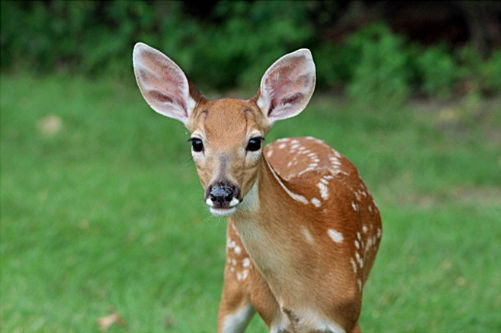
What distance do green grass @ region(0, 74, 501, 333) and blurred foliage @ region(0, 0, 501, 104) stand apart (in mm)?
402

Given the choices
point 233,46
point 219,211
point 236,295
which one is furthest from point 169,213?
point 233,46

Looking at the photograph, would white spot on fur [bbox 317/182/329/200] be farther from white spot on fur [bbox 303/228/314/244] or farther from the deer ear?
the deer ear

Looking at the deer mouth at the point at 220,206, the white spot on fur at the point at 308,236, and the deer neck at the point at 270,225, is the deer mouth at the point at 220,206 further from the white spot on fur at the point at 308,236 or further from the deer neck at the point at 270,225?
the white spot on fur at the point at 308,236

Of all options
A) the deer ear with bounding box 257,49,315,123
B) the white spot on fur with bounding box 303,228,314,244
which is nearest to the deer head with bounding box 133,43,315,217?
the deer ear with bounding box 257,49,315,123

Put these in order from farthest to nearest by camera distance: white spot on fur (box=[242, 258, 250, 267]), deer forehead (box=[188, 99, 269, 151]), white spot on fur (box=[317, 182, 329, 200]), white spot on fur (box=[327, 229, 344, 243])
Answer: white spot on fur (box=[242, 258, 250, 267]), white spot on fur (box=[317, 182, 329, 200]), white spot on fur (box=[327, 229, 344, 243]), deer forehead (box=[188, 99, 269, 151])

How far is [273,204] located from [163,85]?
0.58 meters

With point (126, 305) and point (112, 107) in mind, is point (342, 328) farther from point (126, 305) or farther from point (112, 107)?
point (112, 107)

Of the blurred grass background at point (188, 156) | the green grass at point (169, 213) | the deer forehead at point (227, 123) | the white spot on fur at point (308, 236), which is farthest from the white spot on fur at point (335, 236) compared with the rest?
the green grass at point (169, 213)

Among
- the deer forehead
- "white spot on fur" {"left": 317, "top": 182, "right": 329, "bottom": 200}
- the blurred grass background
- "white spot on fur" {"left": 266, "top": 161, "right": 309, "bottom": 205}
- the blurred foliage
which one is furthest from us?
the blurred foliage

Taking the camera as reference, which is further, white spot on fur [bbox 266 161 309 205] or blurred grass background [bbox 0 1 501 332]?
blurred grass background [bbox 0 1 501 332]

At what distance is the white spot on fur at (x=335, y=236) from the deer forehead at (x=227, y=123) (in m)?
0.52

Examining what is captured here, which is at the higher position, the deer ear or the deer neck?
the deer ear

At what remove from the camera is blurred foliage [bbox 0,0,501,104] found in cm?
1039

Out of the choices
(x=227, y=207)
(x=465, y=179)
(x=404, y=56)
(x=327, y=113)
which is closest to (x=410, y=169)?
(x=465, y=179)
